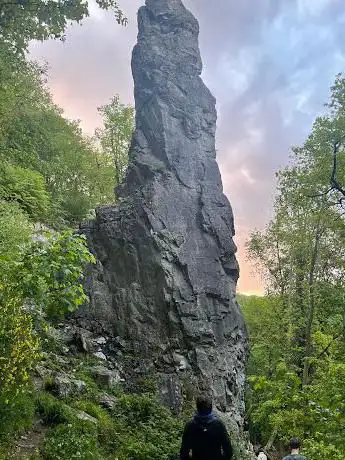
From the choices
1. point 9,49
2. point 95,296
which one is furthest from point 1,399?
point 95,296

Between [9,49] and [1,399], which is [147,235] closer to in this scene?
[9,49]

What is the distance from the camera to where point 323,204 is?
2261 cm

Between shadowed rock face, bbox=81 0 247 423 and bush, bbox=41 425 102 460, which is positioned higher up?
shadowed rock face, bbox=81 0 247 423

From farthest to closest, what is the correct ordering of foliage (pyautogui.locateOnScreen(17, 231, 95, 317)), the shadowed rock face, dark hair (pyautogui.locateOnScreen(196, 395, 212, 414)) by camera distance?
the shadowed rock face
foliage (pyautogui.locateOnScreen(17, 231, 95, 317))
dark hair (pyautogui.locateOnScreen(196, 395, 212, 414))

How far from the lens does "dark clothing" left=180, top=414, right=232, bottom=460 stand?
6.34 m

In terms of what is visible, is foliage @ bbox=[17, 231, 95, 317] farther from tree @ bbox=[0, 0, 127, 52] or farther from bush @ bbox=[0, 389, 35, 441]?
tree @ bbox=[0, 0, 127, 52]

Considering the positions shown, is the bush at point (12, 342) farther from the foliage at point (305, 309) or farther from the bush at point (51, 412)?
the foliage at point (305, 309)

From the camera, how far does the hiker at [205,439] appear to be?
6340mm

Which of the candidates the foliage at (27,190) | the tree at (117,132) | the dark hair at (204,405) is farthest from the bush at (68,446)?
the tree at (117,132)

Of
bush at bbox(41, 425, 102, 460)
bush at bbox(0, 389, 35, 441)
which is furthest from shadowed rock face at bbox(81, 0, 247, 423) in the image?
bush at bbox(0, 389, 35, 441)

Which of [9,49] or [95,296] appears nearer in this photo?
[9,49]

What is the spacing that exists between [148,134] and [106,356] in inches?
612

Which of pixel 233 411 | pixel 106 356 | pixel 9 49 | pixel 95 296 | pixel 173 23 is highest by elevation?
pixel 173 23

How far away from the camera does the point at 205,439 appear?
250 inches
